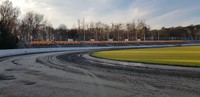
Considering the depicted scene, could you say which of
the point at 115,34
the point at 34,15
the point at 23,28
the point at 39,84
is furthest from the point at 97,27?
the point at 39,84

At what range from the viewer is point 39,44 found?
71750mm

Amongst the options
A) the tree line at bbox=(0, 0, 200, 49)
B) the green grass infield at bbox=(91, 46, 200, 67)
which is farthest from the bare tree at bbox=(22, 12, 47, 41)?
the green grass infield at bbox=(91, 46, 200, 67)

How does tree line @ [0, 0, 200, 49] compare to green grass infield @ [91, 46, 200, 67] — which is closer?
green grass infield @ [91, 46, 200, 67]

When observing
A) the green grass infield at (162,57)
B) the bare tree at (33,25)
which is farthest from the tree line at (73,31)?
the green grass infield at (162,57)

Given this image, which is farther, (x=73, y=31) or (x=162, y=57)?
(x=73, y=31)

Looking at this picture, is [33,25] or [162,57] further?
[33,25]

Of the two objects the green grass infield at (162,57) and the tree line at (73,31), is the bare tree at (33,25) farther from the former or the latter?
the green grass infield at (162,57)

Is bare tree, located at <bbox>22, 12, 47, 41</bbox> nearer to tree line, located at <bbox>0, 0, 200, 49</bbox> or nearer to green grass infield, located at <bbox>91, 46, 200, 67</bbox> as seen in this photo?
tree line, located at <bbox>0, 0, 200, 49</bbox>

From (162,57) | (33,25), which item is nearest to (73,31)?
(33,25)

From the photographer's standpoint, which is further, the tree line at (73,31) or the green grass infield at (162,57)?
the tree line at (73,31)

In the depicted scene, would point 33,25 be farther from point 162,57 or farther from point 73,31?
point 162,57

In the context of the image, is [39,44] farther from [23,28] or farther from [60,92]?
[60,92]

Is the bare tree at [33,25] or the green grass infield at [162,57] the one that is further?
the bare tree at [33,25]

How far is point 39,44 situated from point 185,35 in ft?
399
